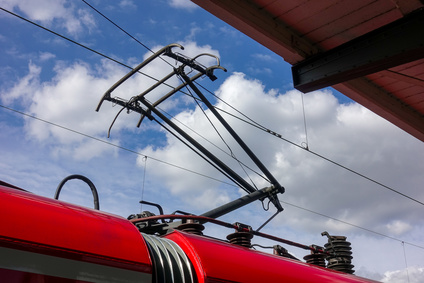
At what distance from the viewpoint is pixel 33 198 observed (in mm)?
3064

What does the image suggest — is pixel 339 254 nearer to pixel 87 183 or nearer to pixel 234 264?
pixel 234 264

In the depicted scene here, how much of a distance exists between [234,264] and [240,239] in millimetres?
949

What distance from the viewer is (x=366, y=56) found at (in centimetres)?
512

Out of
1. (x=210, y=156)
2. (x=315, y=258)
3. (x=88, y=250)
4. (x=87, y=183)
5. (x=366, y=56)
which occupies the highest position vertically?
(x=366, y=56)

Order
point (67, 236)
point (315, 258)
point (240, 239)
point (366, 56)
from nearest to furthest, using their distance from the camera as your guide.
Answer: point (67, 236) < point (240, 239) < point (366, 56) < point (315, 258)

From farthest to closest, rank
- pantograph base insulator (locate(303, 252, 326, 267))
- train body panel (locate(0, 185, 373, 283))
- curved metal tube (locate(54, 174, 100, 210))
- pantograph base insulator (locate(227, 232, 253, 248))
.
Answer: pantograph base insulator (locate(303, 252, 326, 267)), pantograph base insulator (locate(227, 232, 253, 248)), curved metal tube (locate(54, 174, 100, 210)), train body panel (locate(0, 185, 373, 283))

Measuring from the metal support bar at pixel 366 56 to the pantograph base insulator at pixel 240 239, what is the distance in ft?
6.99

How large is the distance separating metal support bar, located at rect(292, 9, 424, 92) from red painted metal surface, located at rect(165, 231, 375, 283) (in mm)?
2257

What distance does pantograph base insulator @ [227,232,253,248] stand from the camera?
4.59 m

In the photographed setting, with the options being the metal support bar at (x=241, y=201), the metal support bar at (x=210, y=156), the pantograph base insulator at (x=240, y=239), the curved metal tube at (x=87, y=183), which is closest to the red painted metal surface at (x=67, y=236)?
the curved metal tube at (x=87, y=183)

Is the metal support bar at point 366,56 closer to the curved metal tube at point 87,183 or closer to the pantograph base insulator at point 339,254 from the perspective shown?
the pantograph base insulator at point 339,254

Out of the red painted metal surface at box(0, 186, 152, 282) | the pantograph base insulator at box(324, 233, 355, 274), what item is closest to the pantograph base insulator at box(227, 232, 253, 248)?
the red painted metal surface at box(0, 186, 152, 282)

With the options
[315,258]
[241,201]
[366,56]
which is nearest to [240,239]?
[315,258]

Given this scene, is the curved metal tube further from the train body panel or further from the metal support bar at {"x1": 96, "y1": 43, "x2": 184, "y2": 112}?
the metal support bar at {"x1": 96, "y1": 43, "x2": 184, "y2": 112}
